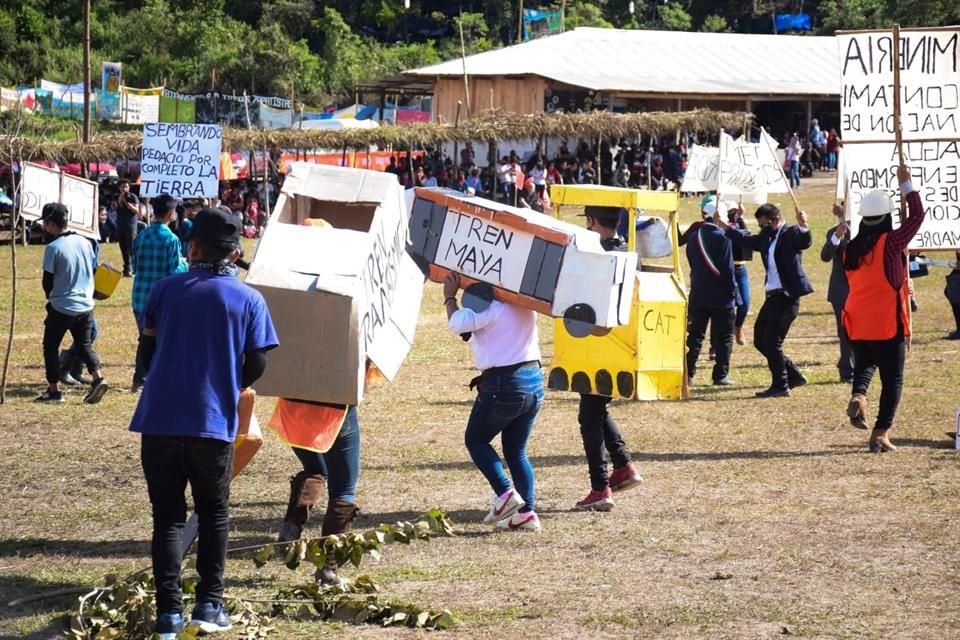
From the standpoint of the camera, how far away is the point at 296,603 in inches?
251

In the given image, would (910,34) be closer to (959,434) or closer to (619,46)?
(959,434)

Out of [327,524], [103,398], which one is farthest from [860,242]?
[103,398]

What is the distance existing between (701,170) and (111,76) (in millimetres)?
29304

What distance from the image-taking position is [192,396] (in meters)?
5.72

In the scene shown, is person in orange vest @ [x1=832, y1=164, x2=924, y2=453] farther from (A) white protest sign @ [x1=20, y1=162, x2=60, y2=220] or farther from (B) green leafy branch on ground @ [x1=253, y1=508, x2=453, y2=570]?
(A) white protest sign @ [x1=20, y1=162, x2=60, y2=220]

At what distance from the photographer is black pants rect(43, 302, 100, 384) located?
12711 mm

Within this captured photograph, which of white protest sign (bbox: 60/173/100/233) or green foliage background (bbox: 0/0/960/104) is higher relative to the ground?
green foliage background (bbox: 0/0/960/104)

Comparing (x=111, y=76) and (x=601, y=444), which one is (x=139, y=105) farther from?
(x=601, y=444)

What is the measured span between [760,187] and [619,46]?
35915 millimetres

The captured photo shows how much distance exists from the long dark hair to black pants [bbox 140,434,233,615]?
553 centimetres

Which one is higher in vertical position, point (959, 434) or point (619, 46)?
point (619, 46)

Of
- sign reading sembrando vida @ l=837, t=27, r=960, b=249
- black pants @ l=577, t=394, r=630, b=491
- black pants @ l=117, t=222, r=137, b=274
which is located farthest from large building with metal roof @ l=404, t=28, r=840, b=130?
black pants @ l=577, t=394, r=630, b=491

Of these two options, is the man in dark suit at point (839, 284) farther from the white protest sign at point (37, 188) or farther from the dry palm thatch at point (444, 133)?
the dry palm thatch at point (444, 133)

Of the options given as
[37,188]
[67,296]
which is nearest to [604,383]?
[67,296]
